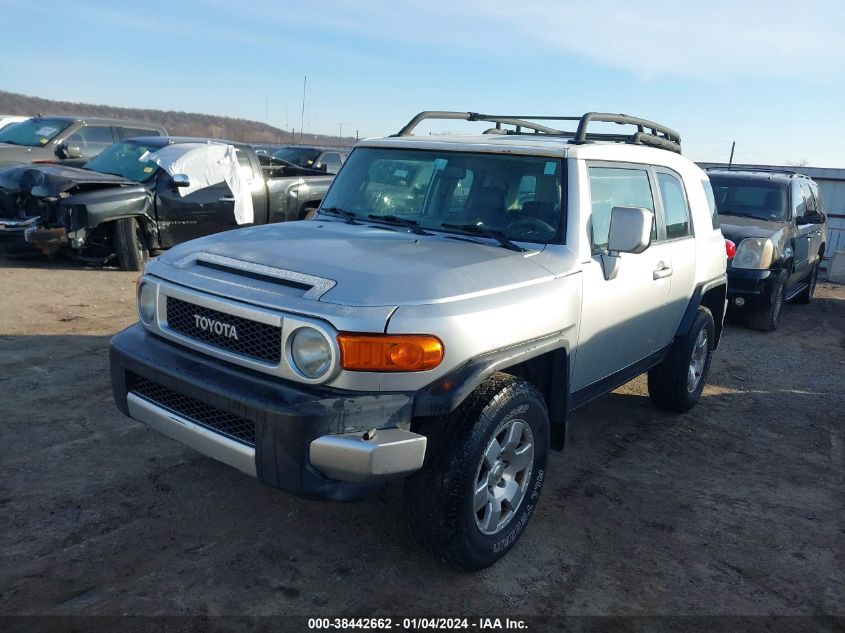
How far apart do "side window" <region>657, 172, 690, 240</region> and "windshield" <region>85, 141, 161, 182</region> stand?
6748mm

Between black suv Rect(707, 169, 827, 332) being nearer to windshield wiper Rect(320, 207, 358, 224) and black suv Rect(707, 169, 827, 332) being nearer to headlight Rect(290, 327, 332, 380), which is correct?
windshield wiper Rect(320, 207, 358, 224)

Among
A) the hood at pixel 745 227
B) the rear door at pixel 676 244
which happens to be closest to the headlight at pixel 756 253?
the hood at pixel 745 227

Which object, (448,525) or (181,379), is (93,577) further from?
(448,525)

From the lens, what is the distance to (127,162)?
9.48 metres

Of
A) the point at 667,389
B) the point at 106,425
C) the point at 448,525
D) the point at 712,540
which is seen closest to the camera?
the point at 448,525

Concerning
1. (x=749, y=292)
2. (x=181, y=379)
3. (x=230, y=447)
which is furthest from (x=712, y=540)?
→ (x=749, y=292)

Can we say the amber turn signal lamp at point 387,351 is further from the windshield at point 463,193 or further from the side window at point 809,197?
the side window at point 809,197

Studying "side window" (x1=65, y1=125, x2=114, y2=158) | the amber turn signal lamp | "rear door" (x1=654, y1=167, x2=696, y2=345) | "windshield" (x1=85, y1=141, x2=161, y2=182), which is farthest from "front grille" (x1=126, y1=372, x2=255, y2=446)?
"side window" (x1=65, y1=125, x2=114, y2=158)

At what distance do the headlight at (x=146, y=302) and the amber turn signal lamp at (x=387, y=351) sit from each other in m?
1.18

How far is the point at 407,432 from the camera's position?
2762 millimetres

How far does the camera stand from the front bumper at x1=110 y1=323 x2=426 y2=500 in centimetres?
265

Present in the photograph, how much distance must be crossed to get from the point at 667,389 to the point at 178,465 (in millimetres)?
3456

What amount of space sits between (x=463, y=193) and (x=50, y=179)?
6.58m

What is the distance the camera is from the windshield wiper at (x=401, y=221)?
3883mm
